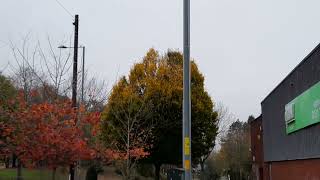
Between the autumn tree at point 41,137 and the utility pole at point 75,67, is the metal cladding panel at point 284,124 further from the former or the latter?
the utility pole at point 75,67

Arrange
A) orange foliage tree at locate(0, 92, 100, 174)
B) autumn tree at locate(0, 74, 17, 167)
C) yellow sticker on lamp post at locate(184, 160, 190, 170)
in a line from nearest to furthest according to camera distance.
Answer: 1. yellow sticker on lamp post at locate(184, 160, 190, 170)
2. autumn tree at locate(0, 74, 17, 167)
3. orange foliage tree at locate(0, 92, 100, 174)

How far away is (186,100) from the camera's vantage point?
45.9ft

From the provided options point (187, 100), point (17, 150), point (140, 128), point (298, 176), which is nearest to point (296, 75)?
point (298, 176)

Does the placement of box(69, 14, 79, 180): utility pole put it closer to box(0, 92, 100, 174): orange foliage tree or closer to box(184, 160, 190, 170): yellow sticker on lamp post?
box(0, 92, 100, 174): orange foliage tree

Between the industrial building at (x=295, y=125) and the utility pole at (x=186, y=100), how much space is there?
5.69 m

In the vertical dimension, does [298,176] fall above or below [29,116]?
below

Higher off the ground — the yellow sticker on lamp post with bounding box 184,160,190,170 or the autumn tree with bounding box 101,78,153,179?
the autumn tree with bounding box 101,78,153,179

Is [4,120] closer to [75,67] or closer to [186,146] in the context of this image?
[75,67]

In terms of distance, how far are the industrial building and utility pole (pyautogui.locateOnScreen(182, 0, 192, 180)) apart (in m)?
5.69

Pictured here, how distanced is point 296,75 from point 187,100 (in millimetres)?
9988

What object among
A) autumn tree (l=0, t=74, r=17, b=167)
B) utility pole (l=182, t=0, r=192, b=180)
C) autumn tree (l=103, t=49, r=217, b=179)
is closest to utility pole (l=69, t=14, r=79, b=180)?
autumn tree (l=0, t=74, r=17, b=167)

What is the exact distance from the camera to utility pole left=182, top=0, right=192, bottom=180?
44.6ft

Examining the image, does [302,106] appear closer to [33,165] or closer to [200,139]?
[33,165]

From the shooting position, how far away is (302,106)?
812 inches
